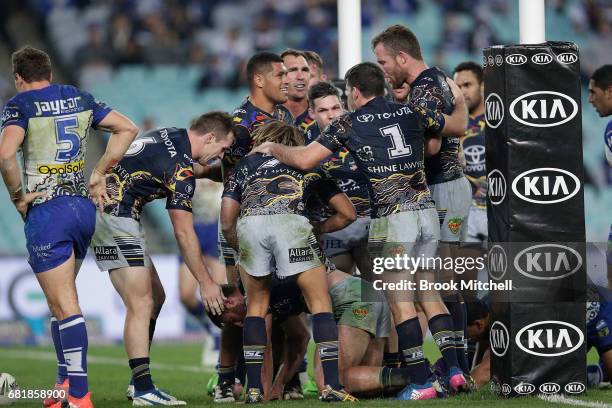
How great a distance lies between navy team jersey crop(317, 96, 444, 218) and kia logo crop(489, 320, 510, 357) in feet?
3.33

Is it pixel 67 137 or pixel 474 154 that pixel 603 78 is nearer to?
pixel 474 154

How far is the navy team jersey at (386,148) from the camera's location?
25.0 feet

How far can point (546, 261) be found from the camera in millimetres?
7180

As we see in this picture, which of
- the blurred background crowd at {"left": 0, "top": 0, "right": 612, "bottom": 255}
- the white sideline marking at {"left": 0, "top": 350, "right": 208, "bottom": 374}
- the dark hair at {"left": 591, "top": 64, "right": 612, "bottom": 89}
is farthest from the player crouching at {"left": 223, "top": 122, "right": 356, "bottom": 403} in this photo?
the blurred background crowd at {"left": 0, "top": 0, "right": 612, "bottom": 255}

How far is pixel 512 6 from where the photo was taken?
2305 centimetres

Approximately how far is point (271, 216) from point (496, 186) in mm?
1570

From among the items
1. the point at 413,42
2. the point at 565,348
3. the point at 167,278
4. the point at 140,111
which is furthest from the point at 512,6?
the point at 565,348

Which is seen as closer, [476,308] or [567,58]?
[567,58]

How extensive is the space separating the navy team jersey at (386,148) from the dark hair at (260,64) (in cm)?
120

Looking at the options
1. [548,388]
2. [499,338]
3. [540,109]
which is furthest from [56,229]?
[548,388]

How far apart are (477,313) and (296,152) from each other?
2.28 m

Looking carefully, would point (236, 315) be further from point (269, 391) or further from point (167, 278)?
point (167, 278)

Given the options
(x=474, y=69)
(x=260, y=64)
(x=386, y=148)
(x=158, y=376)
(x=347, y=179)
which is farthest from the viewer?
(x=158, y=376)

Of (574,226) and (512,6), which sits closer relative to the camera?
(574,226)
